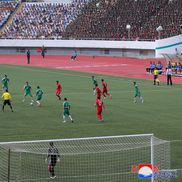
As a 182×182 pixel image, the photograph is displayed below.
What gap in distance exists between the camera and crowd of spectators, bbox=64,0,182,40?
8184 centimetres

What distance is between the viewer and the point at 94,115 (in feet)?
116

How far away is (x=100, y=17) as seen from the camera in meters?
90.4

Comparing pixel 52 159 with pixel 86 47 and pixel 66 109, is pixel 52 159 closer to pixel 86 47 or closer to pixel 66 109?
pixel 66 109

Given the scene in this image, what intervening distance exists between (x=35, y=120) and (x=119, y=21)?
182 feet

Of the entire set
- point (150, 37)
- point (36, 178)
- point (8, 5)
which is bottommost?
point (36, 178)

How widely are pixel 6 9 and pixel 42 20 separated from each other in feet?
20.6

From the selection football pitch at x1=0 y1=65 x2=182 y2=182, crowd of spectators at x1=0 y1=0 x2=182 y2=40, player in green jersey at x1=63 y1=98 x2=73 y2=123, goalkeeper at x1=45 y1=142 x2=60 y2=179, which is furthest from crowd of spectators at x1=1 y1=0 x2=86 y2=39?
goalkeeper at x1=45 y1=142 x2=60 y2=179

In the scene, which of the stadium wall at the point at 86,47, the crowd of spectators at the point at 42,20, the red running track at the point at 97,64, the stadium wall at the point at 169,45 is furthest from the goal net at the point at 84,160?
the crowd of spectators at the point at 42,20

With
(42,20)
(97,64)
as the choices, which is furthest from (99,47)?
(42,20)

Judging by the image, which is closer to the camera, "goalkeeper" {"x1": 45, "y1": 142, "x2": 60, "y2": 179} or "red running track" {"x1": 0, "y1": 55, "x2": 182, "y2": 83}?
"goalkeeper" {"x1": 45, "y1": 142, "x2": 60, "y2": 179}

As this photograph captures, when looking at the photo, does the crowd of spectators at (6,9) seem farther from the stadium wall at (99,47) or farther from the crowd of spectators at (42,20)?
the stadium wall at (99,47)

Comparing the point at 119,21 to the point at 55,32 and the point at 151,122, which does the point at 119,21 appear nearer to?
the point at 55,32

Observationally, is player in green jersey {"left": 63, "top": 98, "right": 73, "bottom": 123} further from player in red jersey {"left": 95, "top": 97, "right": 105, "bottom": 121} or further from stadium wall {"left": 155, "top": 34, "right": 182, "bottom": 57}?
stadium wall {"left": 155, "top": 34, "right": 182, "bottom": 57}

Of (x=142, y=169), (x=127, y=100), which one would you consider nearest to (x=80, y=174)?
(x=142, y=169)
